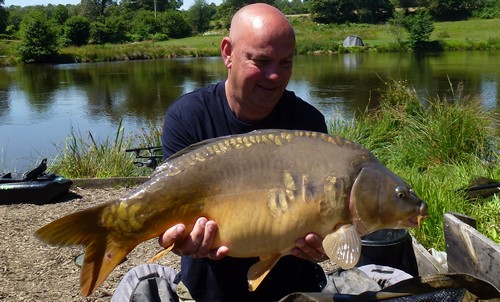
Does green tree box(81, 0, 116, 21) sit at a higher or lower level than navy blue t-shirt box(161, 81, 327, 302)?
higher

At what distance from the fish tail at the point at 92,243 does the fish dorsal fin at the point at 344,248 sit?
1.71ft

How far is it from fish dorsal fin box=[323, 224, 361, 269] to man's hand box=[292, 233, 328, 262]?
0.04m

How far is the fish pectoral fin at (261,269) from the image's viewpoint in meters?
1.53

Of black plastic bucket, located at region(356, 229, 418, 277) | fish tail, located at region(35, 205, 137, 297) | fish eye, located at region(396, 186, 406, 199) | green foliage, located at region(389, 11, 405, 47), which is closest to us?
fish tail, located at region(35, 205, 137, 297)

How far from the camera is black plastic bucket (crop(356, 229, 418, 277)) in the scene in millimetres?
2715

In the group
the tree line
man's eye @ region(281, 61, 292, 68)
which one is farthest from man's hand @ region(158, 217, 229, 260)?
the tree line

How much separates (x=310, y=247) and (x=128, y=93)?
54.9 ft

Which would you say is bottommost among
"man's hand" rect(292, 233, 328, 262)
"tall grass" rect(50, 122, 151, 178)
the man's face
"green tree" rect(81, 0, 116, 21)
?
"tall grass" rect(50, 122, 151, 178)

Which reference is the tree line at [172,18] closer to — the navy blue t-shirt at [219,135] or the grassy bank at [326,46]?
the grassy bank at [326,46]

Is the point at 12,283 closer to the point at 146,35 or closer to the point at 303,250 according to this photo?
the point at 303,250

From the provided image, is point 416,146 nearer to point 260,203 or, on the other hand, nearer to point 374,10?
point 260,203

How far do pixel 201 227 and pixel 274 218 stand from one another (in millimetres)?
194

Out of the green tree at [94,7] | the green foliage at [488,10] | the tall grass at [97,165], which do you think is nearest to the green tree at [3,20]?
the green tree at [94,7]

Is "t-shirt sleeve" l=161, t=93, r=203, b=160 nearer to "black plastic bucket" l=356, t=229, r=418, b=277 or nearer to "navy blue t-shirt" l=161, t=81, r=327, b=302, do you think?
"navy blue t-shirt" l=161, t=81, r=327, b=302
